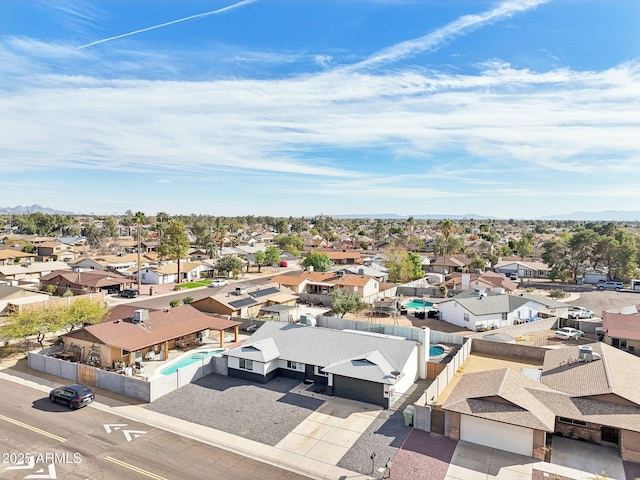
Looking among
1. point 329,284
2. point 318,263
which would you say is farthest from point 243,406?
point 318,263

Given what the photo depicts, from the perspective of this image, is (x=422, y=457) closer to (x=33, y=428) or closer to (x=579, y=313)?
(x=33, y=428)

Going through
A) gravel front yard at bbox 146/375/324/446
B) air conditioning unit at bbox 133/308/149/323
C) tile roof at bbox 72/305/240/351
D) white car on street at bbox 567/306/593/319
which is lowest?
gravel front yard at bbox 146/375/324/446

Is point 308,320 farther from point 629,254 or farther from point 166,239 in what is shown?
point 629,254

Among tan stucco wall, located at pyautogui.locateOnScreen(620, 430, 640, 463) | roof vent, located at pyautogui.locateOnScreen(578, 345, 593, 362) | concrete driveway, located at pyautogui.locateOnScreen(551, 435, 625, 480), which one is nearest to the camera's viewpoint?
concrete driveway, located at pyautogui.locateOnScreen(551, 435, 625, 480)

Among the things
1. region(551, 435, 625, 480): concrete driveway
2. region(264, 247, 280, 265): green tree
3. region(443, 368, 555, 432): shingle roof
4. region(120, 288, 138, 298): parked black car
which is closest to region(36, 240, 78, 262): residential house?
region(120, 288, 138, 298): parked black car

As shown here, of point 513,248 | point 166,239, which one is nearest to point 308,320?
point 166,239

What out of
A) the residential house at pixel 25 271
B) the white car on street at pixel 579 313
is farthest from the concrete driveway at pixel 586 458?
the residential house at pixel 25 271

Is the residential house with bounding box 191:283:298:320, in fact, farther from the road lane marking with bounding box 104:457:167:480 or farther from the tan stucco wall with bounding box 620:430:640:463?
the tan stucco wall with bounding box 620:430:640:463
